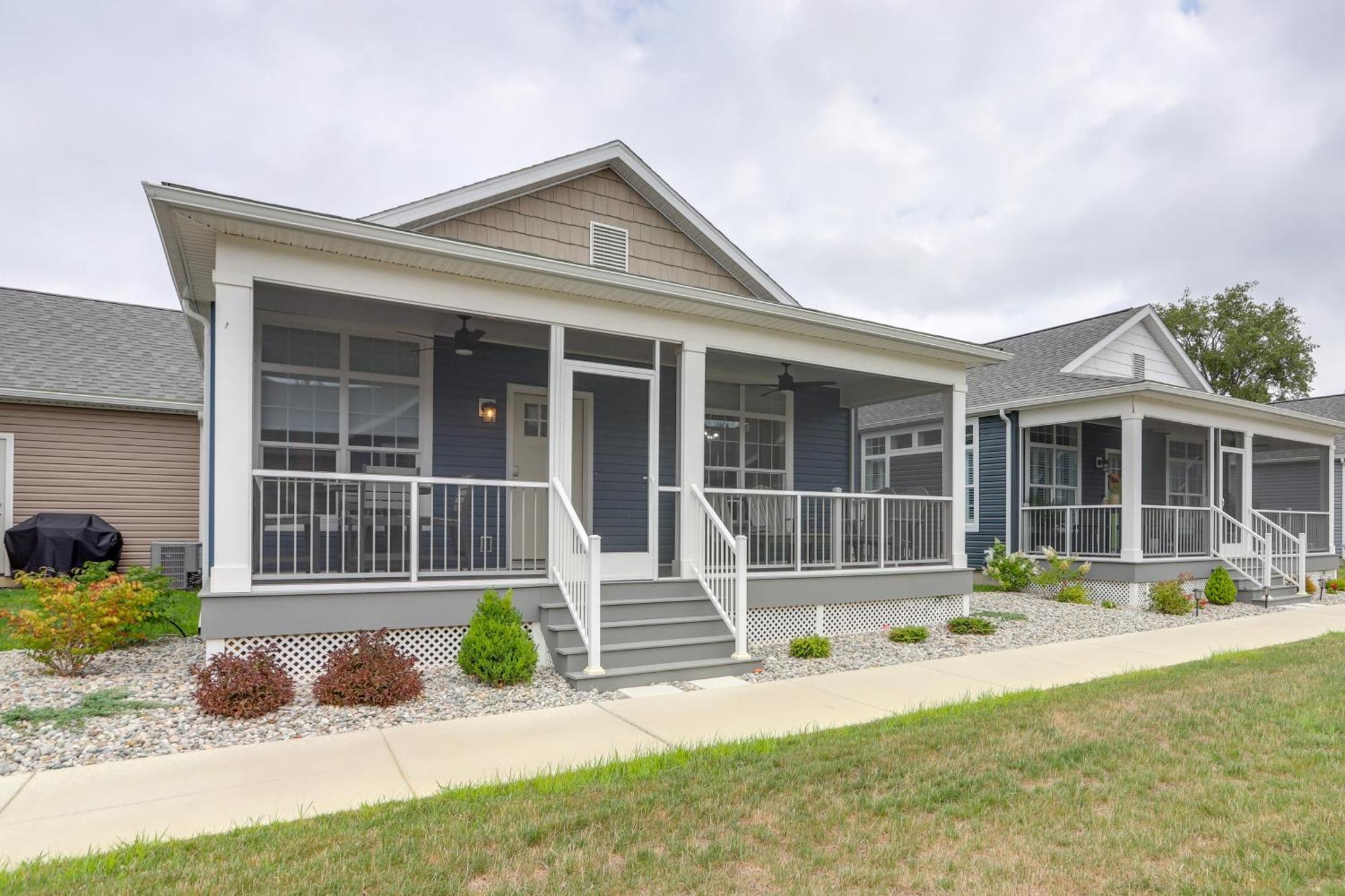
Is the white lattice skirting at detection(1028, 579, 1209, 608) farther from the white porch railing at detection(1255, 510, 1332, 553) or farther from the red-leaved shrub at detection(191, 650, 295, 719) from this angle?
the red-leaved shrub at detection(191, 650, 295, 719)

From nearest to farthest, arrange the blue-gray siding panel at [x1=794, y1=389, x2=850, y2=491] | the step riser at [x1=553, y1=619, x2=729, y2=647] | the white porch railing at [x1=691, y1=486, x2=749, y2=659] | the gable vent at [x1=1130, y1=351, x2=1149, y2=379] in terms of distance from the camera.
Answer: the step riser at [x1=553, y1=619, x2=729, y2=647] → the white porch railing at [x1=691, y1=486, x2=749, y2=659] → the blue-gray siding panel at [x1=794, y1=389, x2=850, y2=491] → the gable vent at [x1=1130, y1=351, x2=1149, y2=379]

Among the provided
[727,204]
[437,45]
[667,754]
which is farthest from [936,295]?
[667,754]

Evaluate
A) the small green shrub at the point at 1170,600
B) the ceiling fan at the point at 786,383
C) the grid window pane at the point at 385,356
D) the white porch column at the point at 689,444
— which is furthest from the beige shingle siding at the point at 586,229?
the small green shrub at the point at 1170,600

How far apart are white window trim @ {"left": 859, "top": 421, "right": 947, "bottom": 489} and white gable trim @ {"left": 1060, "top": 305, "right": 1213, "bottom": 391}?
2522 millimetres

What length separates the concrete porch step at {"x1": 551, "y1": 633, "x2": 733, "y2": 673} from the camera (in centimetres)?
604

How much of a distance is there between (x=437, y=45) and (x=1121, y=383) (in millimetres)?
12247

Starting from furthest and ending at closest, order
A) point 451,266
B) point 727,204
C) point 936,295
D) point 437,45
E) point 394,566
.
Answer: point 936,295 → point 727,204 → point 437,45 → point 394,566 → point 451,266

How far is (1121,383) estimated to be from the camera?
1148 centimetres

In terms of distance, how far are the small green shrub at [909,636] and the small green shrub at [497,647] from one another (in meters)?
4.00

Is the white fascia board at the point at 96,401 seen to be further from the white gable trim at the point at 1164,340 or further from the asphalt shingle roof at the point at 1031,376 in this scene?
the white gable trim at the point at 1164,340

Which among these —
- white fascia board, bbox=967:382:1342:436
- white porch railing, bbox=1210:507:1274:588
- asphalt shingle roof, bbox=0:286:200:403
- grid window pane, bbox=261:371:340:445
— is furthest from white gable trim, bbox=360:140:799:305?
white porch railing, bbox=1210:507:1274:588

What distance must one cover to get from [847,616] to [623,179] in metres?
6.03

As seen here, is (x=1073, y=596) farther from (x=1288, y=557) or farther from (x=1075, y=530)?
(x=1288, y=557)

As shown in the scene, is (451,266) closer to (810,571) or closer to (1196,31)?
(810,571)
